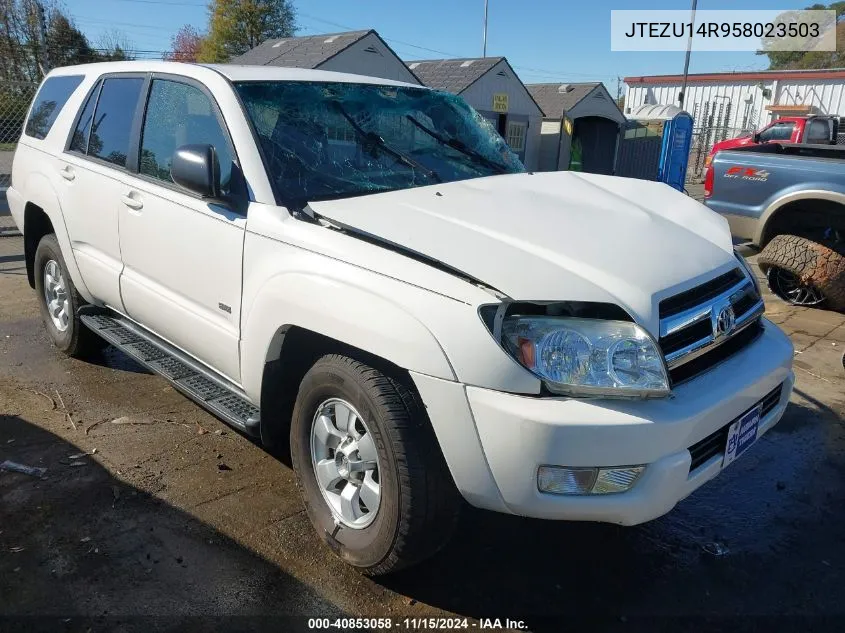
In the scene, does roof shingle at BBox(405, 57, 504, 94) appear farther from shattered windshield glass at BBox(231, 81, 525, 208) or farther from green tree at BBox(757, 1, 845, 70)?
green tree at BBox(757, 1, 845, 70)

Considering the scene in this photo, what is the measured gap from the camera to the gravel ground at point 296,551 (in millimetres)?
2500

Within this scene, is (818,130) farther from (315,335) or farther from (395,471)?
(395,471)

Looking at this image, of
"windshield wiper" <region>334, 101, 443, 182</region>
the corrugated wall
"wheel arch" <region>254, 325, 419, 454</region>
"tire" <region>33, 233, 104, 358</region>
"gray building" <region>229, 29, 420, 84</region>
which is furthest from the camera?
the corrugated wall

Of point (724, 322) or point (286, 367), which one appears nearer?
point (724, 322)

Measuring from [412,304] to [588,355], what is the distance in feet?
1.90

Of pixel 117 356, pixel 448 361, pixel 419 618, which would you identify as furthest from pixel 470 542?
pixel 117 356

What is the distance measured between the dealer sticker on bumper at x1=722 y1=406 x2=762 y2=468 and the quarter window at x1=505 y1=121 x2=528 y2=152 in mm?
20736

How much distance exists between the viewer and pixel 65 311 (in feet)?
15.4

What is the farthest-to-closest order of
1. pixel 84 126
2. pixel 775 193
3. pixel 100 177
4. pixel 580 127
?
pixel 580 127
pixel 775 193
pixel 84 126
pixel 100 177

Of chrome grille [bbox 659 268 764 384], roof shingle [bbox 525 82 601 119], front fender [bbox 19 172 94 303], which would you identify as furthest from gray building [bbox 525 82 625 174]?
chrome grille [bbox 659 268 764 384]

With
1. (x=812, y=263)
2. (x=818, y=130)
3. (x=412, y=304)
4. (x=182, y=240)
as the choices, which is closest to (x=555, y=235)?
(x=412, y=304)

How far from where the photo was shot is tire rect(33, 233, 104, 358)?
14.7 ft

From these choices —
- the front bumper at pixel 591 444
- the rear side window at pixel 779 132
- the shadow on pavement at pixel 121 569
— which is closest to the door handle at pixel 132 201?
the shadow on pavement at pixel 121 569

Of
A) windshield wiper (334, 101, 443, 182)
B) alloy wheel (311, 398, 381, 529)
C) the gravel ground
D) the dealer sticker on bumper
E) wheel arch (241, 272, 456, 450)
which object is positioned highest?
windshield wiper (334, 101, 443, 182)
